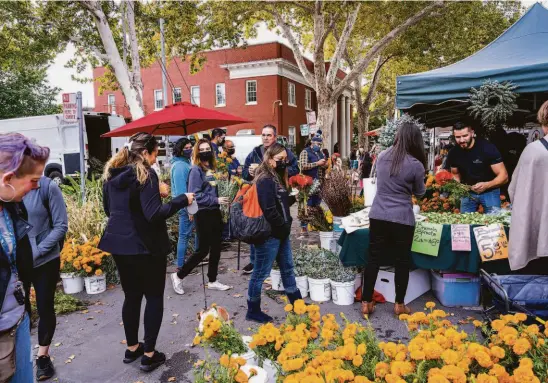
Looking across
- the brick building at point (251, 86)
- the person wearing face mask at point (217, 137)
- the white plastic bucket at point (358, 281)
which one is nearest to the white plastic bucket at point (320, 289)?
the white plastic bucket at point (358, 281)

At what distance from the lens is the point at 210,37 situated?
1734cm

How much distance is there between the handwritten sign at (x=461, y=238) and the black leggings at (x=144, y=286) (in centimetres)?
290

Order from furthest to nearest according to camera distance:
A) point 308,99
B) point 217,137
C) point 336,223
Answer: point 308,99 < point 217,137 < point 336,223

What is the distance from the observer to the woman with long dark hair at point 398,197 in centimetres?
380

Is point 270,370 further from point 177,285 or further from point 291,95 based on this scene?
point 291,95

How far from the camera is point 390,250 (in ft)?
13.6

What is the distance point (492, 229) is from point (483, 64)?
286 cm

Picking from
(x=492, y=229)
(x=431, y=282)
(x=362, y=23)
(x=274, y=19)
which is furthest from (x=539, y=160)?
(x=362, y=23)

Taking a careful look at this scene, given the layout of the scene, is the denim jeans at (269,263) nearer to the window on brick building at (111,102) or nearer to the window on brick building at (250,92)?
the window on brick building at (250,92)

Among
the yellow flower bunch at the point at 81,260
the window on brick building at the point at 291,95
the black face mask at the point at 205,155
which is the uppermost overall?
the window on brick building at the point at 291,95

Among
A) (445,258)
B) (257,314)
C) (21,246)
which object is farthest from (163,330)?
(445,258)

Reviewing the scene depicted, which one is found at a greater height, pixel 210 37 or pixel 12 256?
pixel 210 37

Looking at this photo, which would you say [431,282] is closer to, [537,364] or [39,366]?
[537,364]

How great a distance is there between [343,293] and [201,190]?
78.3 inches
